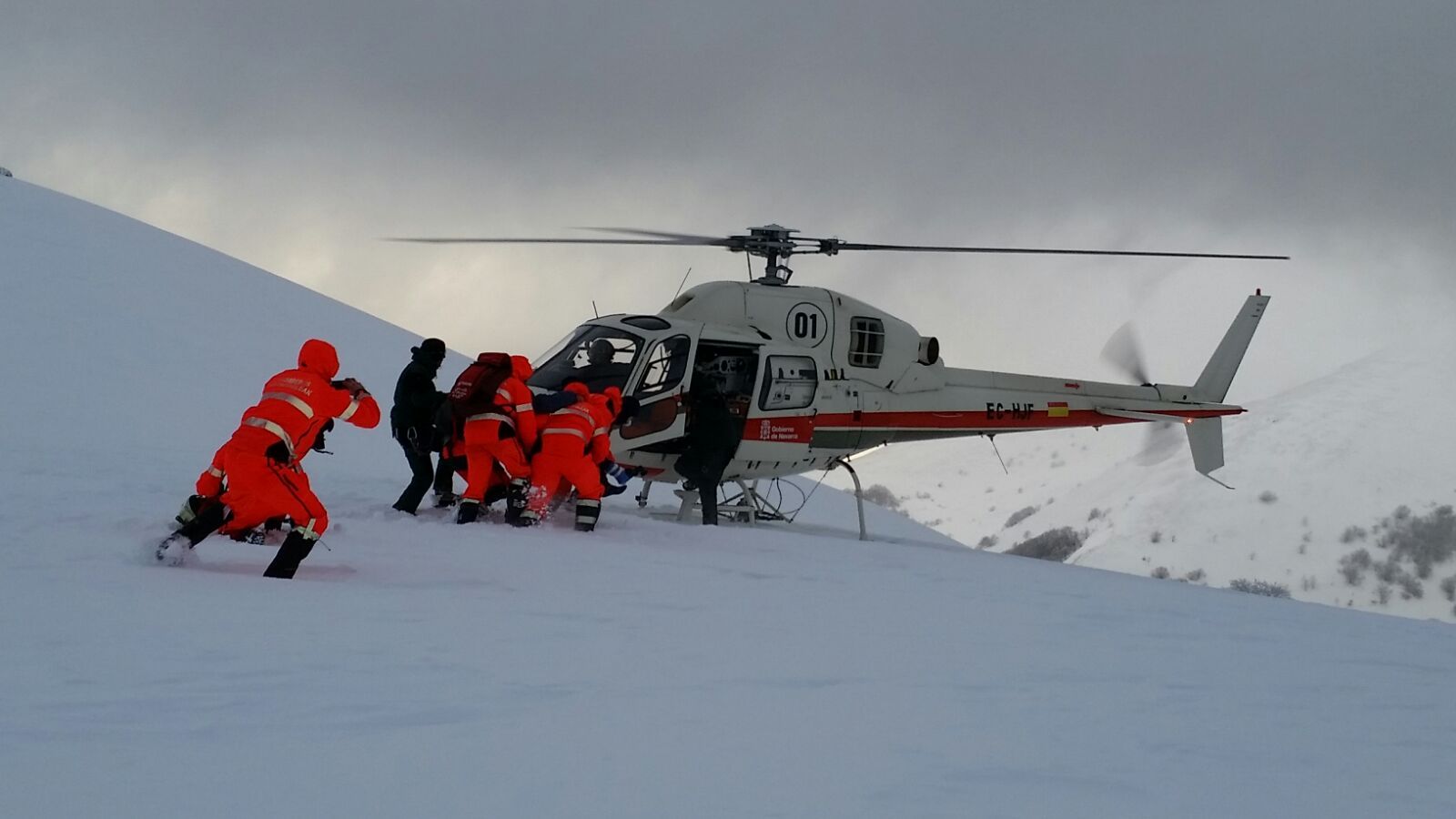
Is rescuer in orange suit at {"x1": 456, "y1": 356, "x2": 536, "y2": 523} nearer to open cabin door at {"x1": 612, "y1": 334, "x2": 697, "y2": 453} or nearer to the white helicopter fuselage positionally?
the white helicopter fuselage

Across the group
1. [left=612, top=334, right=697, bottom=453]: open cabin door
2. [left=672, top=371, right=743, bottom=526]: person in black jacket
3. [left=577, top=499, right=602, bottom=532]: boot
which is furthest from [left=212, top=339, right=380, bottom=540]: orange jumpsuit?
[left=672, top=371, right=743, bottom=526]: person in black jacket

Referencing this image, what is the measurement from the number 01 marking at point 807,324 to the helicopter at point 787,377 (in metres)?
0.01

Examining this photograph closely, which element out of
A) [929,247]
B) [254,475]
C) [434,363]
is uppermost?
[929,247]

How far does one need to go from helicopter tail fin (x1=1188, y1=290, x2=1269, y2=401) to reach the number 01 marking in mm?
5609

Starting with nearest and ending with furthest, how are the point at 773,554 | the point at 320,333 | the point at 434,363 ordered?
1. the point at 773,554
2. the point at 434,363
3. the point at 320,333

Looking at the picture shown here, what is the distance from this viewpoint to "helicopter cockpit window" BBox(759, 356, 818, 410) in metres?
11.8

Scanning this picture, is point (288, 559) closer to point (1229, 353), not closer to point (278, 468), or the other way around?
point (278, 468)

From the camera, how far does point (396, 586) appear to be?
6.16 metres

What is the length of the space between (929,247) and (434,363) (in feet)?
16.6

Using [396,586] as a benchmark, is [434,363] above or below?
above

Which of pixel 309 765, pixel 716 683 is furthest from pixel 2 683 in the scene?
pixel 716 683

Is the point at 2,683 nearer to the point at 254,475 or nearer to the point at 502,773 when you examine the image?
the point at 502,773

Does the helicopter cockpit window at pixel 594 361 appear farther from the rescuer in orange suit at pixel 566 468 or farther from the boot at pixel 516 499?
the boot at pixel 516 499

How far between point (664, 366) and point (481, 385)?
7.34ft
